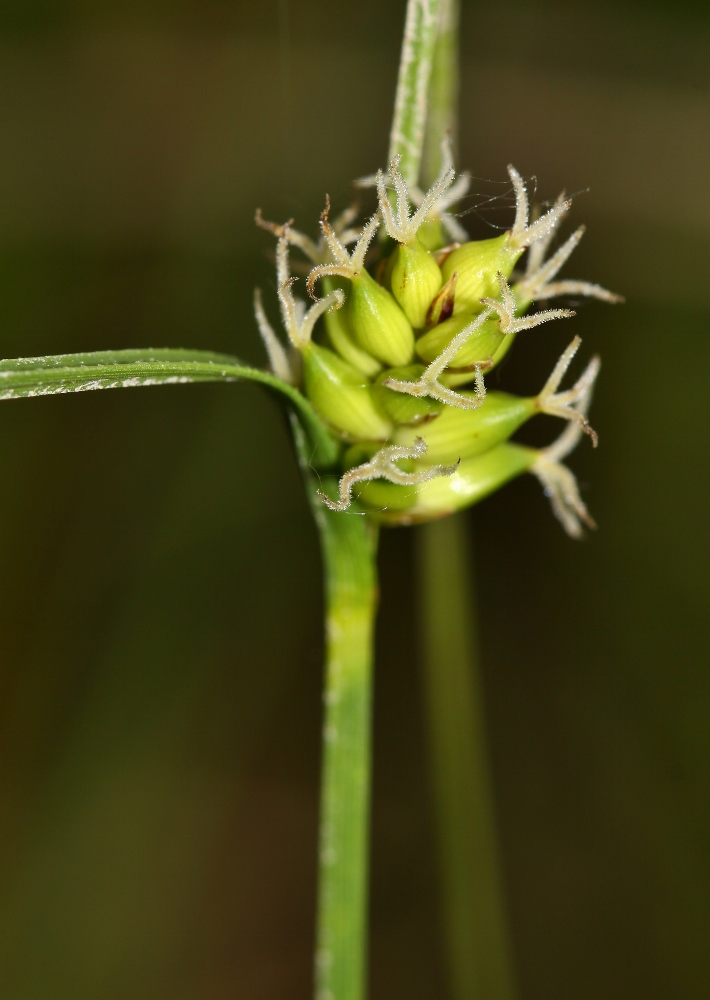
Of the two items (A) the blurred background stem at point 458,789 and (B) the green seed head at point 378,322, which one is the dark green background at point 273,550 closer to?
(A) the blurred background stem at point 458,789

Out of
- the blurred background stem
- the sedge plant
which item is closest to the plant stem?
the sedge plant

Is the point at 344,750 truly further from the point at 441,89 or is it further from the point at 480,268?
the point at 441,89

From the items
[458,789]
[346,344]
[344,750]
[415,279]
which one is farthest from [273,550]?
[415,279]

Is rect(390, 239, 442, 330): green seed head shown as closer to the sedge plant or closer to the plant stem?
the sedge plant

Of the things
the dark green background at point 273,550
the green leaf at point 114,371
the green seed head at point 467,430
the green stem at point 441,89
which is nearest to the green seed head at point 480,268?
the green seed head at point 467,430

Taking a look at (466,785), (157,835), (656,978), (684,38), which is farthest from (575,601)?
(684,38)

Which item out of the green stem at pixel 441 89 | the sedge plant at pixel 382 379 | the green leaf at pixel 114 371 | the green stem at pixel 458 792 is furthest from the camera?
the green stem at pixel 458 792

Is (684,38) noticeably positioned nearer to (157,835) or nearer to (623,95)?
(623,95)
